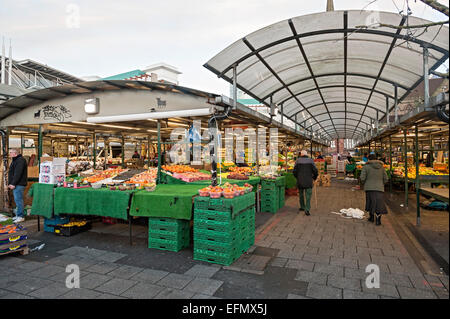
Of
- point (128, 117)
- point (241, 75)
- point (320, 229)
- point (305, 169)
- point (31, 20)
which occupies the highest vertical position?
point (31, 20)

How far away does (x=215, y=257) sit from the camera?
4.40 m

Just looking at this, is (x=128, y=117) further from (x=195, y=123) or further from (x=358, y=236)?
(x=358, y=236)

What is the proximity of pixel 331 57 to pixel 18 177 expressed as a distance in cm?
939

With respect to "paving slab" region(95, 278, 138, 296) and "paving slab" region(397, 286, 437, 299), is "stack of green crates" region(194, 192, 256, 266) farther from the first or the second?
"paving slab" region(397, 286, 437, 299)

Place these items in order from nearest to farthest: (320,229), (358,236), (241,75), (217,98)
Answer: (217,98) < (358,236) < (320,229) < (241,75)

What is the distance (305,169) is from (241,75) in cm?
343

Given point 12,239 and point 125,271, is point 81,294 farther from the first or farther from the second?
point 12,239

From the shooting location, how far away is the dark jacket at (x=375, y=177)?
6918 millimetres

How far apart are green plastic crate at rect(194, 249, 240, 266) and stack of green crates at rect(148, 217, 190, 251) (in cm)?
58

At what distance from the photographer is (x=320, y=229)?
6.55m

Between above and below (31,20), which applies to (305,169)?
below
